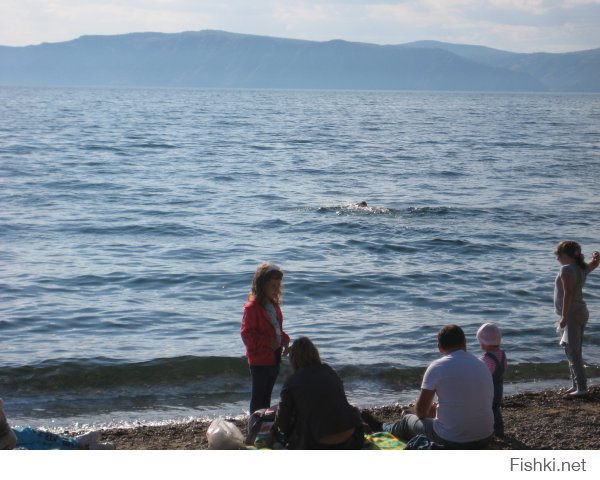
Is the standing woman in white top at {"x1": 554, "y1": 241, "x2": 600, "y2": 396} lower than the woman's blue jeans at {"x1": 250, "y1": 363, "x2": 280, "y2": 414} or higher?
higher

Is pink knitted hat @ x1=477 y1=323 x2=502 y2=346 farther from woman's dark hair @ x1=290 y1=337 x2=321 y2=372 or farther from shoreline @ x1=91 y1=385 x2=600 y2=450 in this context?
woman's dark hair @ x1=290 y1=337 x2=321 y2=372

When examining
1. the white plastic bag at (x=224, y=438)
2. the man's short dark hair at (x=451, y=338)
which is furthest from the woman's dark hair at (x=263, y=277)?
the man's short dark hair at (x=451, y=338)

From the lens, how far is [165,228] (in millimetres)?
24078

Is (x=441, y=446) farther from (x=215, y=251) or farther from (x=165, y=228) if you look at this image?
(x=165, y=228)

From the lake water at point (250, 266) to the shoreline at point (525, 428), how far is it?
2.80 ft

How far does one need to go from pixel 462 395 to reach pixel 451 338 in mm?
438

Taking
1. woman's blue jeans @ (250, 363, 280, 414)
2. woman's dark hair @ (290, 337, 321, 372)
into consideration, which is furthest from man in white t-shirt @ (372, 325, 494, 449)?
woman's blue jeans @ (250, 363, 280, 414)

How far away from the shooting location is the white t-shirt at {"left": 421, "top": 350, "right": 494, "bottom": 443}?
269 inches

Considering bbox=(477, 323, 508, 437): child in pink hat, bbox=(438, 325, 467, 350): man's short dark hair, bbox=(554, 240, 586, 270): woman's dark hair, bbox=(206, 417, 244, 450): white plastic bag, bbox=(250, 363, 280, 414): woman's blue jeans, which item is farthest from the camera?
bbox=(554, 240, 586, 270): woman's dark hair

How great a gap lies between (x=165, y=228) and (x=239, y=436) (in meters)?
17.0

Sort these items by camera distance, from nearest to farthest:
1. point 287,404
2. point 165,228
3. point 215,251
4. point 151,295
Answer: point 287,404 < point 151,295 < point 215,251 < point 165,228

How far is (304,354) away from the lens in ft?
22.0

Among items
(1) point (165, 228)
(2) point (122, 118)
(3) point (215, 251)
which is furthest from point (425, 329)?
(2) point (122, 118)

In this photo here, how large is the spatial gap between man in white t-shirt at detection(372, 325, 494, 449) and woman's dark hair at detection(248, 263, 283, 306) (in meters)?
1.58
